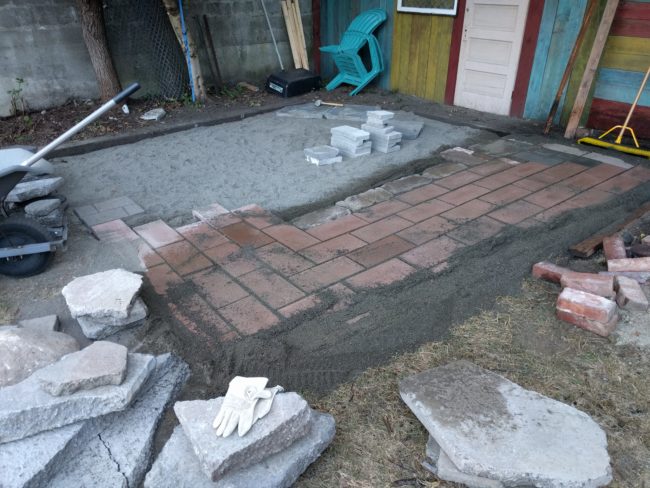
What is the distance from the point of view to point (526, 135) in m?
5.73

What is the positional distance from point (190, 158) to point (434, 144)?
266cm

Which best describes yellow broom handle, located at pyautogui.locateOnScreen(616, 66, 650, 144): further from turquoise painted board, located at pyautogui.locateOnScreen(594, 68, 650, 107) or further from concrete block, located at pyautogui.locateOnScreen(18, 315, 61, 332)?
concrete block, located at pyautogui.locateOnScreen(18, 315, 61, 332)

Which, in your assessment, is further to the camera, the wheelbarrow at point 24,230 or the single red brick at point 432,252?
the single red brick at point 432,252

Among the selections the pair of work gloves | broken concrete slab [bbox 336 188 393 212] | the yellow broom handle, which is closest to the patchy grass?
the pair of work gloves

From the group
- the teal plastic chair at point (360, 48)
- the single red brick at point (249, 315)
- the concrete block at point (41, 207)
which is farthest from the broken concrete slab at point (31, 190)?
the teal plastic chair at point (360, 48)

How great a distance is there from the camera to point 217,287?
3.10 metres

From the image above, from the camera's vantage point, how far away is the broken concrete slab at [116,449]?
188cm

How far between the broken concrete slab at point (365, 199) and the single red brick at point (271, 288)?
1.14 metres

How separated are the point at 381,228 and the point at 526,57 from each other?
370cm

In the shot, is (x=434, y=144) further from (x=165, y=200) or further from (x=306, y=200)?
(x=165, y=200)

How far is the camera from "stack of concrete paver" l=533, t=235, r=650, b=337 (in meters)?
2.67

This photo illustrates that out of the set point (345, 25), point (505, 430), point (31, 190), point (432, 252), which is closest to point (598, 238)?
point (432, 252)

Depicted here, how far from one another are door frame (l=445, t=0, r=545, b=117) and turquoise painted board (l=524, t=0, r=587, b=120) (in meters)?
0.06

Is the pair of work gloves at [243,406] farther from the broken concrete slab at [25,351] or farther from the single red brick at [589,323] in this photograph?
the single red brick at [589,323]
